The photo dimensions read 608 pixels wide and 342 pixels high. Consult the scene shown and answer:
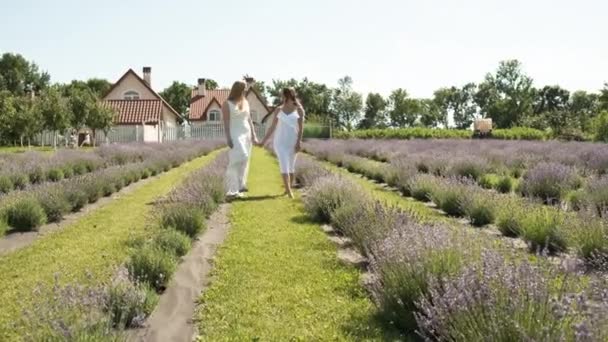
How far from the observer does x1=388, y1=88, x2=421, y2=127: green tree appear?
10175cm

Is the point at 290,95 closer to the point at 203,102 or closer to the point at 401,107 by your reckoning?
the point at 203,102

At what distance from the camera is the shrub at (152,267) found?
4.99 m

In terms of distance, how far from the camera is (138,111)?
54.8 meters

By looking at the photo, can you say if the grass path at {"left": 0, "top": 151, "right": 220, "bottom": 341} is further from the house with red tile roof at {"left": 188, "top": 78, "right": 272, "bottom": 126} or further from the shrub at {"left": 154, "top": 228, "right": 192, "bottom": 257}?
the house with red tile roof at {"left": 188, "top": 78, "right": 272, "bottom": 126}

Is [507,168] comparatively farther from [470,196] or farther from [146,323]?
[146,323]

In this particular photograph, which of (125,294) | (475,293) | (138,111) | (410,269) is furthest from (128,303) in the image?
(138,111)

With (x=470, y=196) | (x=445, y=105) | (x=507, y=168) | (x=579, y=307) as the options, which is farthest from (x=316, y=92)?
(x=579, y=307)

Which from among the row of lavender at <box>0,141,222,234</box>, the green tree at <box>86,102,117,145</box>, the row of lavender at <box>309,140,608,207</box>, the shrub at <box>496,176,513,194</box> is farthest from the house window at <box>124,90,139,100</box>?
the shrub at <box>496,176,513,194</box>

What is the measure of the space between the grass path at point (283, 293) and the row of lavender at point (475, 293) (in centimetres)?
36

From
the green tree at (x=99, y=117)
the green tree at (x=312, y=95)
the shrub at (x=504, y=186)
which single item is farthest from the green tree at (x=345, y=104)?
the shrub at (x=504, y=186)

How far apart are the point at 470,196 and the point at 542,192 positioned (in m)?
2.77

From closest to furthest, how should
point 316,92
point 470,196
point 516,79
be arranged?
point 470,196 < point 316,92 < point 516,79

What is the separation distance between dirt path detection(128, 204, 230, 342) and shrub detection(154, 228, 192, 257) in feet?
0.33

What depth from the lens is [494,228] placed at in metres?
7.77
